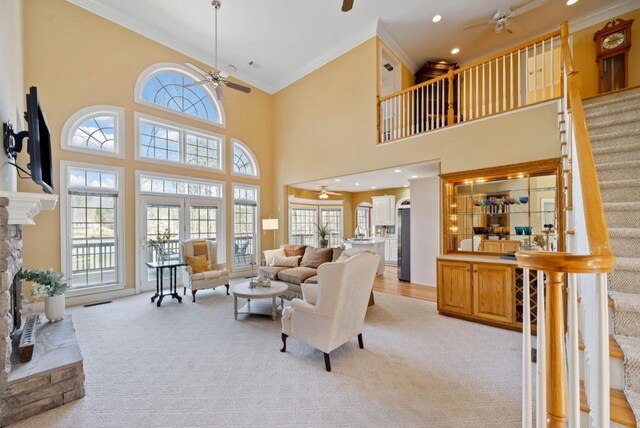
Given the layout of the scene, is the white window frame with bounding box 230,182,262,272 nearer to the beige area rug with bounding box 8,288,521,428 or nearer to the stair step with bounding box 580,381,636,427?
the beige area rug with bounding box 8,288,521,428

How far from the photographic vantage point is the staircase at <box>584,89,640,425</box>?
138 cm

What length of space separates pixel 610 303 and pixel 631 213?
118cm

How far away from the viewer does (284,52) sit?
634cm

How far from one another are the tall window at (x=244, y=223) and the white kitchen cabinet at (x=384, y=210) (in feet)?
13.9

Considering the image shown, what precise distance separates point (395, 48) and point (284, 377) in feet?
22.2

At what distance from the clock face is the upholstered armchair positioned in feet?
26.2

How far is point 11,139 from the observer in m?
2.66

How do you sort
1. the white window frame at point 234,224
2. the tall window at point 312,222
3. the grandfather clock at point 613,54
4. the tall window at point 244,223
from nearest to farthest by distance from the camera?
the grandfather clock at point 613,54, the white window frame at point 234,224, the tall window at point 244,223, the tall window at point 312,222

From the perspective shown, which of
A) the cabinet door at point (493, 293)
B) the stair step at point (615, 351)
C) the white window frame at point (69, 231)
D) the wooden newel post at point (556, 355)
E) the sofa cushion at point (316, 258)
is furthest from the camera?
the sofa cushion at point (316, 258)

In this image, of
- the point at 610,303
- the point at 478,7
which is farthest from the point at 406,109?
the point at 610,303

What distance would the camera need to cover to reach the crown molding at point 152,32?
4.87 metres

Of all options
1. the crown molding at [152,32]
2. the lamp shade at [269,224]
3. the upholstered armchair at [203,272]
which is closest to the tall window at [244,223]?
the lamp shade at [269,224]

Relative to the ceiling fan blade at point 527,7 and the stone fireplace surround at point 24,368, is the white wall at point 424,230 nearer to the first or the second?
the ceiling fan blade at point 527,7

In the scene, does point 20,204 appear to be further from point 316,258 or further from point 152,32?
point 152,32
